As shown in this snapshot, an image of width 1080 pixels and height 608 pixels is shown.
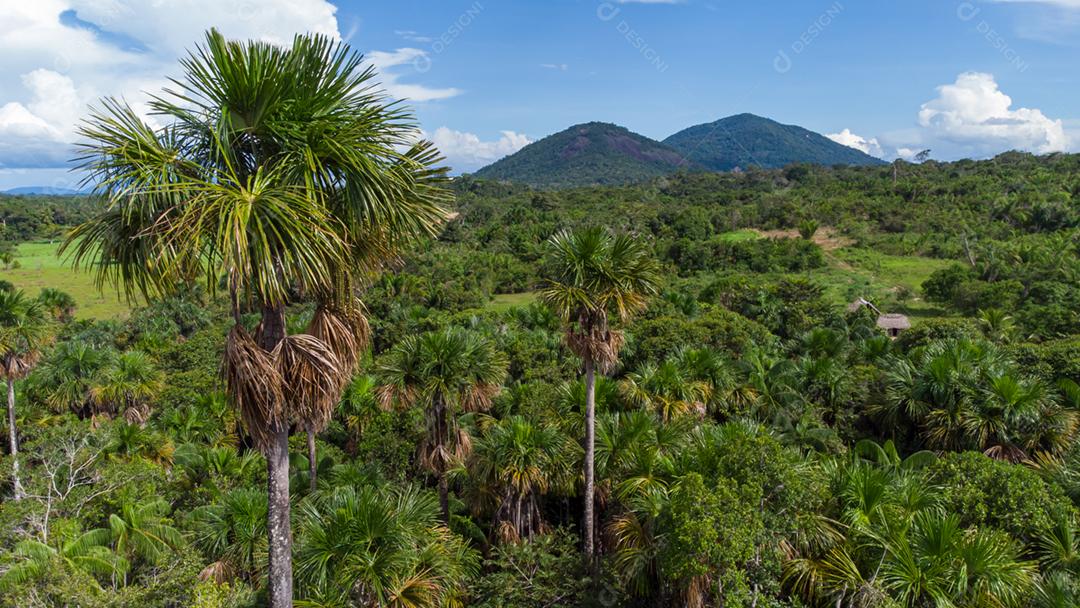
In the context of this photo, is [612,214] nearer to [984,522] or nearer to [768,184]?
[768,184]

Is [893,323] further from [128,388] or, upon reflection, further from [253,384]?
[128,388]

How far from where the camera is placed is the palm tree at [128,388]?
25.8 meters

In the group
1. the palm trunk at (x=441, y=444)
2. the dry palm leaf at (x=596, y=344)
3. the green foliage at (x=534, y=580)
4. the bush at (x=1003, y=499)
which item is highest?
the dry palm leaf at (x=596, y=344)

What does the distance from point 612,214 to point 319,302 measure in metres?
82.6

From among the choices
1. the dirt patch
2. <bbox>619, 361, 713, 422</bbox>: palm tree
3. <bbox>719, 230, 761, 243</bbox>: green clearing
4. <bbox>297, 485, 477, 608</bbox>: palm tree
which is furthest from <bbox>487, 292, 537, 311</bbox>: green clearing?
<bbox>297, 485, 477, 608</bbox>: palm tree

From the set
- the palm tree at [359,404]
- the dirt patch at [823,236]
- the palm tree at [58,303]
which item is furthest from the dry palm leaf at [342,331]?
the dirt patch at [823,236]

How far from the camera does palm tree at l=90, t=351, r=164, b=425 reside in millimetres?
25766

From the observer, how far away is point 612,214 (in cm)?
8700

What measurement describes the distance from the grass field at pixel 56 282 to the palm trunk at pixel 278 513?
63768 mm

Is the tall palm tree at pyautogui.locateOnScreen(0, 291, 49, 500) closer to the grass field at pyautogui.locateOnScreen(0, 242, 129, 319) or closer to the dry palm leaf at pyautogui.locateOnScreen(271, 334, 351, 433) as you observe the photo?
the dry palm leaf at pyautogui.locateOnScreen(271, 334, 351, 433)

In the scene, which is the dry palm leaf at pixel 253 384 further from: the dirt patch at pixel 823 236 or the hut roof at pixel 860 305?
the dirt patch at pixel 823 236

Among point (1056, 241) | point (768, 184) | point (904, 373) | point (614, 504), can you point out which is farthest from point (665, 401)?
point (768, 184)

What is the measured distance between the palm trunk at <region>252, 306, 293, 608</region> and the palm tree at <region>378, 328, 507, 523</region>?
7583 millimetres

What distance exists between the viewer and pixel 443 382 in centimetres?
1407
